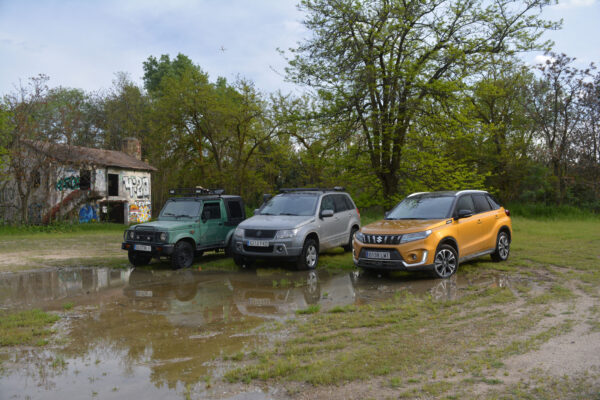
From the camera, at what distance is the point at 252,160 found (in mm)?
37031

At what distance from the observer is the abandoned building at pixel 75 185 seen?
24469 mm

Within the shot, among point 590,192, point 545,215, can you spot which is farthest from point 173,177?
point 590,192

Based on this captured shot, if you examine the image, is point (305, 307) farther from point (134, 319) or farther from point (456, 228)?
point (456, 228)

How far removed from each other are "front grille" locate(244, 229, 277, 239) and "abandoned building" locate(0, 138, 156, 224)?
60.0ft

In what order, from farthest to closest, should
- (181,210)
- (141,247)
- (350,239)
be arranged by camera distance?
(350,239), (181,210), (141,247)

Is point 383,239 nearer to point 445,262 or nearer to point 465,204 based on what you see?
point 445,262

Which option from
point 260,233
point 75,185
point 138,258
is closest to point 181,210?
point 138,258

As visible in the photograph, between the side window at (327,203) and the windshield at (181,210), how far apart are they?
129 inches

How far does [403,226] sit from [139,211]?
3182cm

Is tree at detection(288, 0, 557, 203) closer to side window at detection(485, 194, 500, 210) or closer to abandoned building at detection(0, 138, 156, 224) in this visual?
side window at detection(485, 194, 500, 210)

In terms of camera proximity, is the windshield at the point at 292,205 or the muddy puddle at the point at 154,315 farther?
the windshield at the point at 292,205

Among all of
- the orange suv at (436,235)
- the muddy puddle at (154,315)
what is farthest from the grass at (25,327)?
the orange suv at (436,235)

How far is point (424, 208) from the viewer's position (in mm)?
10070

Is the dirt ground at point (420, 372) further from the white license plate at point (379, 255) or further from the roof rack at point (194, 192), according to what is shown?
the roof rack at point (194, 192)
